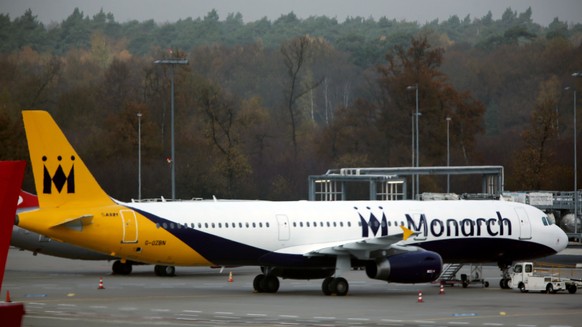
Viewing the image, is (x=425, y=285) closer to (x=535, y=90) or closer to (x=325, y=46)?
(x=535, y=90)

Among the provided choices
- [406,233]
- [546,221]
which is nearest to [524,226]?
[546,221]

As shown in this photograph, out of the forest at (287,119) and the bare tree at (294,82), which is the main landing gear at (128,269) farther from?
the bare tree at (294,82)

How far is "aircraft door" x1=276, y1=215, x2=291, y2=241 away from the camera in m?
37.0

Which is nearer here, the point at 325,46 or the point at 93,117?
the point at 93,117

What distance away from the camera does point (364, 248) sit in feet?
117

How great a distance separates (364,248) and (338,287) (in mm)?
1628

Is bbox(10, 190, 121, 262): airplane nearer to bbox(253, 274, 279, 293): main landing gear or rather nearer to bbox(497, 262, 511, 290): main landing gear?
bbox(253, 274, 279, 293): main landing gear

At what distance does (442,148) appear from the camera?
10081 centimetres

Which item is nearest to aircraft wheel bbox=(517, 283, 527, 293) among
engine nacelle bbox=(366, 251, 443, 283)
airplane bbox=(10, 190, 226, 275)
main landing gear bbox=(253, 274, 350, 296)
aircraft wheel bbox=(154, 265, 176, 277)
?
engine nacelle bbox=(366, 251, 443, 283)

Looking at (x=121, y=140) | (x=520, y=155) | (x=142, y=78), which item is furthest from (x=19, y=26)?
(x=520, y=155)

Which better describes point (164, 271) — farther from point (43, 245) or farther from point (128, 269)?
point (43, 245)

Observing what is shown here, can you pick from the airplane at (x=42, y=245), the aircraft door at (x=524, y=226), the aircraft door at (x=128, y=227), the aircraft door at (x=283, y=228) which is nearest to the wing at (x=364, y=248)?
the aircraft door at (x=283, y=228)

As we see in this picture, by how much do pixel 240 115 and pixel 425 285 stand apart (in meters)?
68.5

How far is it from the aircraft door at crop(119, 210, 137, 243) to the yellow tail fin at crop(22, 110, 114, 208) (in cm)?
93
